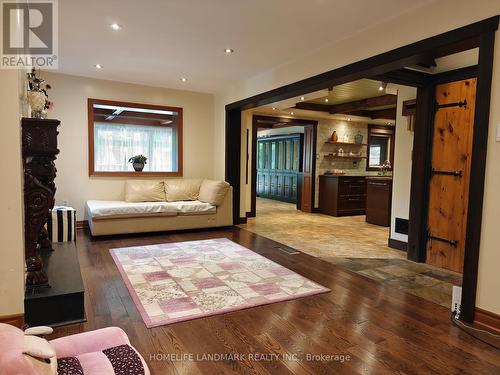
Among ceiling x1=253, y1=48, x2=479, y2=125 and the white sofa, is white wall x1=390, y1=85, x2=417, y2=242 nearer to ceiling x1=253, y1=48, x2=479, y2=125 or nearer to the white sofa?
ceiling x1=253, y1=48, x2=479, y2=125

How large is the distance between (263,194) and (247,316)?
28.7 ft

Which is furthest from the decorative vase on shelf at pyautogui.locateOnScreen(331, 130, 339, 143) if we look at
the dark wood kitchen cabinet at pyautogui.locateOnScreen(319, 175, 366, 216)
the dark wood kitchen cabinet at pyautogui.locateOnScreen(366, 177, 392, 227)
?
the dark wood kitchen cabinet at pyautogui.locateOnScreen(366, 177, 392, 227)

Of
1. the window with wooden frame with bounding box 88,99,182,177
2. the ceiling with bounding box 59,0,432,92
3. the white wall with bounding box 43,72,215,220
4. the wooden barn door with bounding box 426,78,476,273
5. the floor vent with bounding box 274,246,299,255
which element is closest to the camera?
the ceiling with bounding box 59,0,432,92

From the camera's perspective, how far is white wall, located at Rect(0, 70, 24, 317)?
6.51 feet

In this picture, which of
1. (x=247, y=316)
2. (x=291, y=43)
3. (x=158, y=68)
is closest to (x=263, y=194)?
(x=158, y=68)

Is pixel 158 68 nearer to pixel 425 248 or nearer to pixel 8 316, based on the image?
pixel 8 316

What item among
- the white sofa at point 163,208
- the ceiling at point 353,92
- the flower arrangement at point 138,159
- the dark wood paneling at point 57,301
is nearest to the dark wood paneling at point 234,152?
the white sofa at point 163,208

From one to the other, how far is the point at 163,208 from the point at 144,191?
640 mm

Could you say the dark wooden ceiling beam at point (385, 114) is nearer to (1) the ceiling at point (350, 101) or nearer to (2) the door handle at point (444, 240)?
(1) the ceiling at point (350, 101)

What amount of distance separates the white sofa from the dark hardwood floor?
1.76 metres

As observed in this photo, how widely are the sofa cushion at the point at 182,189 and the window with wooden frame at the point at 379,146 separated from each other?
5.01m

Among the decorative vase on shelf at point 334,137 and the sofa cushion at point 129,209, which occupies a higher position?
the decorative vase on shelf at point 334,137

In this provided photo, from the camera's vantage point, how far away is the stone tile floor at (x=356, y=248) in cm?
333

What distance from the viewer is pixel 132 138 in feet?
20.4
